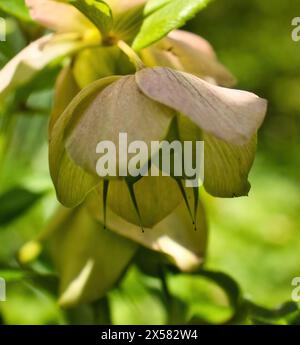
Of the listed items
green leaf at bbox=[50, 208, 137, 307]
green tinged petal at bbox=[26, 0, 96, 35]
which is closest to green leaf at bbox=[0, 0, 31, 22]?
green tinged petal at bbox=[26, 0, 96, 35]

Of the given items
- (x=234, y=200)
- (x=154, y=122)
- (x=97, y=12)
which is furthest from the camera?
(x=234, y=200)

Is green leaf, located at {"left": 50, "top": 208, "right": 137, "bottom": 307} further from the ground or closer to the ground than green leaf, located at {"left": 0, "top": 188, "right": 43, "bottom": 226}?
further from the ground

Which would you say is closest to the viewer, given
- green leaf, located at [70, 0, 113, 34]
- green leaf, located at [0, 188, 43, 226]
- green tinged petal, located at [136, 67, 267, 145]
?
green tinged petal, located at [136, 67, 267, 145]

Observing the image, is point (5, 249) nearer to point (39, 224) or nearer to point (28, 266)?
point (39, 224)

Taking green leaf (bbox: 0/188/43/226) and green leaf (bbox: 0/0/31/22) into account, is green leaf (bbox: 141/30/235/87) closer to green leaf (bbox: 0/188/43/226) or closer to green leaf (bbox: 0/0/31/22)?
green leaf (bbox: 0/0/31/22)

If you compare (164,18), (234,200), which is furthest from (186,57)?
(234,200)

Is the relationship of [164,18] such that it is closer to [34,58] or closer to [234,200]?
[34,58]

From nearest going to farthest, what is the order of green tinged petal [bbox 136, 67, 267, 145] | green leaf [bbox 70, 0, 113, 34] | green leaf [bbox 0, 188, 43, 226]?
green tinged petal [bbox 136, 67, 267, 145] < green leaf [bbox 70, 0, 113, 34] < green leaf [bbox 0, 188, 43, 226]

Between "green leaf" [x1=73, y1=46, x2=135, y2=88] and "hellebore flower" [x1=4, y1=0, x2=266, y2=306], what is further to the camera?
"green leaf" [x1=73, y1=46, x2=135, y2=88]
